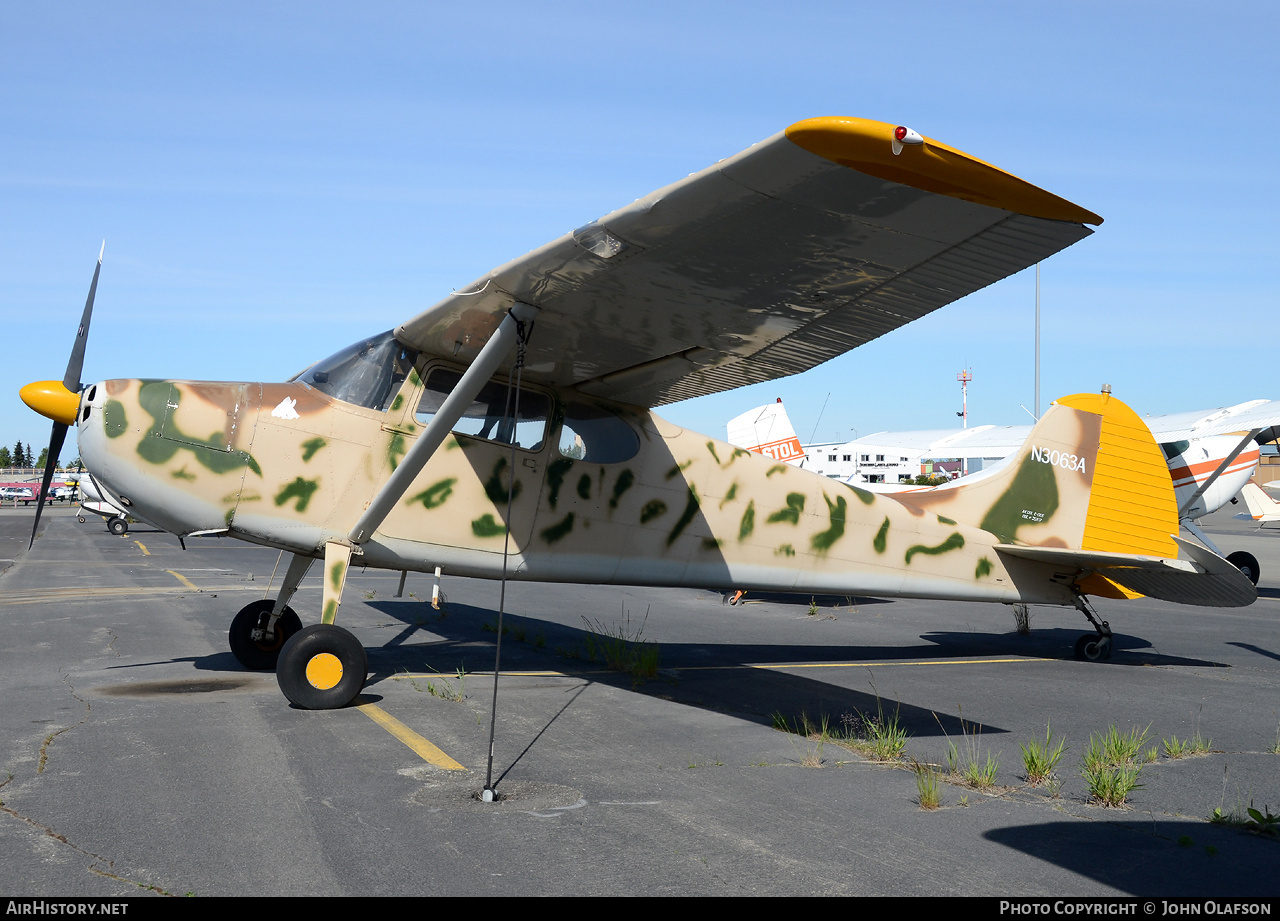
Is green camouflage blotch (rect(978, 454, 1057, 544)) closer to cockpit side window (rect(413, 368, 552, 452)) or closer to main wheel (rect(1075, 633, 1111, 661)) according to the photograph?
main wheel (rect(1075, 633, 1111, 661))

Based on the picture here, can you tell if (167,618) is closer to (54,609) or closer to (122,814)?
(54,609)

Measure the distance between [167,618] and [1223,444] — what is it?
19.7m

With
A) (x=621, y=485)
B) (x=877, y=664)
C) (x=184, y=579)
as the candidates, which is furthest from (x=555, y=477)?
(x=184, y=579)

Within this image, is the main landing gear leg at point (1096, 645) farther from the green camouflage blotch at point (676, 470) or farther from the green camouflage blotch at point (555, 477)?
the green camouflage blotch at point (555, 477)

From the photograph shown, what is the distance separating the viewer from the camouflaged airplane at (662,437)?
178 inches

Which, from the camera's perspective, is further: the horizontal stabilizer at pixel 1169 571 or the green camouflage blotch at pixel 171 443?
the horizontal stabilizer at pixel 1169 571

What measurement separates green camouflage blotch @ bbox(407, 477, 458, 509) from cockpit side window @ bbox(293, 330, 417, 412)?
2.45 ft

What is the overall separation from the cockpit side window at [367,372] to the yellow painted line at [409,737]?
2.36 metres

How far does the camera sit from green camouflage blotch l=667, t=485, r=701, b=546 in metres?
8.42

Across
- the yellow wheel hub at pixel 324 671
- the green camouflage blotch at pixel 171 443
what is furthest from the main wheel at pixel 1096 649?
the green camouflage blotch at pixel 171 443

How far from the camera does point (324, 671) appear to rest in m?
6.66

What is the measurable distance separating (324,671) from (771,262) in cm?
432
